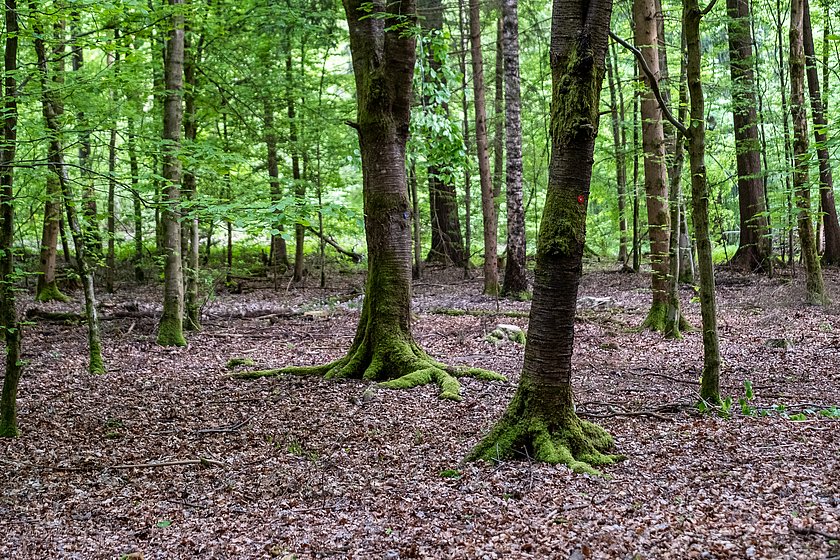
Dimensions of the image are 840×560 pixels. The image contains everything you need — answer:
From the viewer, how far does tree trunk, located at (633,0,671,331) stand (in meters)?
8.94

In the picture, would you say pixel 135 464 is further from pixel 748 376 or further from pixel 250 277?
pixel 250 277

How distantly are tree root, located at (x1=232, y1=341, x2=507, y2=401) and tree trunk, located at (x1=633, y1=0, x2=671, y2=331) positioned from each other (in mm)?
3721

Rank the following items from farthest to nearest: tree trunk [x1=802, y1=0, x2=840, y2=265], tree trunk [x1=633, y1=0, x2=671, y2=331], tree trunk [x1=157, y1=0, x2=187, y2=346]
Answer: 1. tree trunk [x1=802, y1=0, x2=840, y2=265]
2. tree trunk [x1=157, y1=0, x2=187, y2=346]
3. tree trunk [x1=633, y1=0, x2=671, y2=331]

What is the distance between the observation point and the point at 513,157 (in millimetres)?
13422

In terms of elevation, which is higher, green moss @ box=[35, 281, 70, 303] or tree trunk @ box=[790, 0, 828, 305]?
tree trunk @ box=[790, 0, 828, 305]

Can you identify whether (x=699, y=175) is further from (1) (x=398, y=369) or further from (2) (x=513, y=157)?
(2) (x=513, y=157)

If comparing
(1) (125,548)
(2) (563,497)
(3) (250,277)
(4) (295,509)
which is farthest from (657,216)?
(3) (250,277)

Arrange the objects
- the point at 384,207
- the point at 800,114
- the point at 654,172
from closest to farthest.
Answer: the point at 384,207, the point at 654,172, the point at 800,114

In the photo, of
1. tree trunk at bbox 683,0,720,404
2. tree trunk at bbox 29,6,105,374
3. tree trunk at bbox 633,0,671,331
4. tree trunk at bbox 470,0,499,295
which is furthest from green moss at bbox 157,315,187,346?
tree trunk at bbox 683,0,720,404

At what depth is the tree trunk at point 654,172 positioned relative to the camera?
352 inches

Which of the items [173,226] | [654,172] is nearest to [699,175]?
[654,172]

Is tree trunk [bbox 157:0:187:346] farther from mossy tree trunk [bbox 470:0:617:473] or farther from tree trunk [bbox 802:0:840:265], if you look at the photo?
tree trunk [bbox 802:0:840:265]

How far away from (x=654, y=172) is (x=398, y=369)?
490 cm

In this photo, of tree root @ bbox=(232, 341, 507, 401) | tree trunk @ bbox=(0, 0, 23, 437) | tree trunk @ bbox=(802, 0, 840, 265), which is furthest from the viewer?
tree trunk @ bbox=(802, 0, 840, 265)
